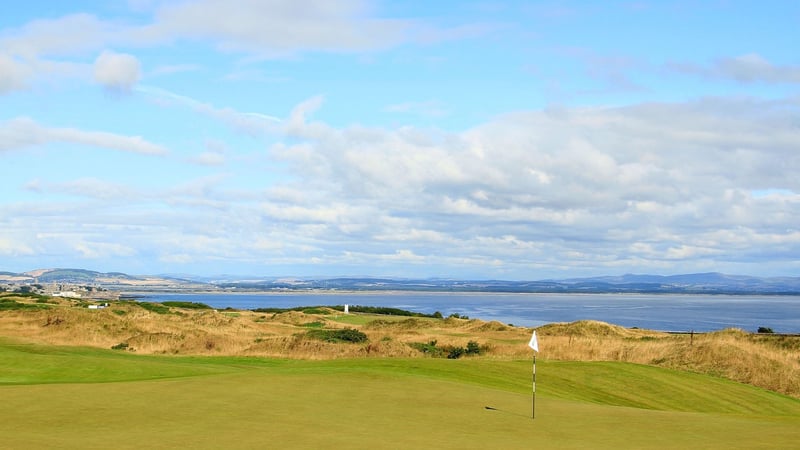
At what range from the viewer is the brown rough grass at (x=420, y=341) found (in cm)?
Answer: 3356

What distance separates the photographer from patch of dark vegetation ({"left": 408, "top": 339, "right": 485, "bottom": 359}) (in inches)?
1558

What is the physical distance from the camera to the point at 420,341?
47.4 m

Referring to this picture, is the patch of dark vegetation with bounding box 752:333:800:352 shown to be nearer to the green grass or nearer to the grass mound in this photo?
the grass mound

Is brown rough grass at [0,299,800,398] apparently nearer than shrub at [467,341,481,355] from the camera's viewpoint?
Yes

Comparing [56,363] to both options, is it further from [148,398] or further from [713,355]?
[713,355]

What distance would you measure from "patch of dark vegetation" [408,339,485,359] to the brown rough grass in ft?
2.44

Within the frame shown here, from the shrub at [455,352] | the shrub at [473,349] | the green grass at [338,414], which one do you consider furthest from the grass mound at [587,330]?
the green grass at [338,414]

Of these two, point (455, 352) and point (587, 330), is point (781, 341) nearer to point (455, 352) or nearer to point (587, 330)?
point (587, 330)

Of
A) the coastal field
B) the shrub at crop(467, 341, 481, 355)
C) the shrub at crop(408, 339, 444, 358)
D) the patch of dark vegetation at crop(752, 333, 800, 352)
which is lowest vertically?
the shrub at crop(408, 339, 444, 358)

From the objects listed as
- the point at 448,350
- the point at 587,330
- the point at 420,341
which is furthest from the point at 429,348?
the point at 587,330

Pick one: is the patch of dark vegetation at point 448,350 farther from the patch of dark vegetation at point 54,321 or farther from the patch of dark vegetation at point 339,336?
the patch of dark vegetation at point 54,321

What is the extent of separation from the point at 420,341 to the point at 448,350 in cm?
546

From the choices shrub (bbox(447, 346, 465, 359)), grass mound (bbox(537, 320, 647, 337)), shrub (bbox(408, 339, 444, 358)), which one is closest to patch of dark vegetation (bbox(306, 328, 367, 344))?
shrub (bbox(408, 339, 444, 358))

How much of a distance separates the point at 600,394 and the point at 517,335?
1253 inches
